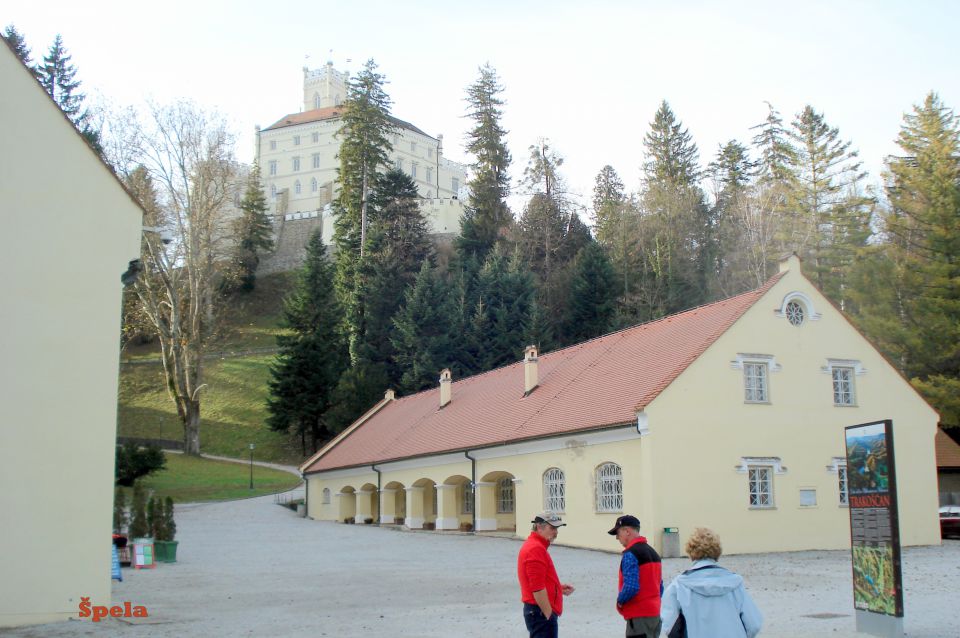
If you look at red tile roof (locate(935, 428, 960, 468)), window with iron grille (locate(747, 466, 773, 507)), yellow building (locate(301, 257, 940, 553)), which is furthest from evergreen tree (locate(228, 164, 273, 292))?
window with iron grille (locate(747, 466, 773, 507))

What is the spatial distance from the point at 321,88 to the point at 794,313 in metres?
107

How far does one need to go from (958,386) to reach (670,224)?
2659 centimetres

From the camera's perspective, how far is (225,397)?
215 feet

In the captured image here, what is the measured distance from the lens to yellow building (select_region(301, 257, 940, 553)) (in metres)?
22.8

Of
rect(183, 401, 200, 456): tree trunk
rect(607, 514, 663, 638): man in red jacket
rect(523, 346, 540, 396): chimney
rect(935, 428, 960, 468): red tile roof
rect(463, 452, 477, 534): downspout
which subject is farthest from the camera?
rect(183, 401, 200, 456): tree trunk

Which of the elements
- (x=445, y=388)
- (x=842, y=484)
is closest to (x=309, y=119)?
(x=445, y=388)

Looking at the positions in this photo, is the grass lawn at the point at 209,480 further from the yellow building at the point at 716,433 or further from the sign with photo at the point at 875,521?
the sign with photo at the point at 875,521

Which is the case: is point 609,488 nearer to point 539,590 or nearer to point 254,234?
point 539,590

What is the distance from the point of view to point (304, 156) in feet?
360

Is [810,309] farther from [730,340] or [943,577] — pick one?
[943,577]

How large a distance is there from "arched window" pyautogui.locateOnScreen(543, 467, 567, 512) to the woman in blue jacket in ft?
61.6

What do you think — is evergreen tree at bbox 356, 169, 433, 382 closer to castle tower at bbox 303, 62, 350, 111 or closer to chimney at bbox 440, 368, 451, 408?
chimney at bbox 440, 368, 451, 408

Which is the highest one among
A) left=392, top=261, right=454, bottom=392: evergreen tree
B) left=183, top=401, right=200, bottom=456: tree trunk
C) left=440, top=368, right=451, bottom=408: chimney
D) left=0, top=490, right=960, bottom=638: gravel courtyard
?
left=392, top=261, right=454, bottom=392: evergreen tree

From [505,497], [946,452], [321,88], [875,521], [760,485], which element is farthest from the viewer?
[321,88]
